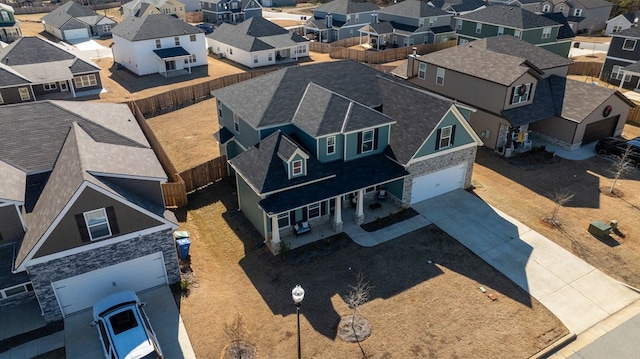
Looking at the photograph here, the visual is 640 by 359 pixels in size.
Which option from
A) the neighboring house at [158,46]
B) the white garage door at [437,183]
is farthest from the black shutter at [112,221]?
the neighboring house at [158,46]

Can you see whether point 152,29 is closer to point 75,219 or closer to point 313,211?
point 313,211

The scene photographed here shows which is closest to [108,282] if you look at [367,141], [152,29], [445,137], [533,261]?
[367,141]

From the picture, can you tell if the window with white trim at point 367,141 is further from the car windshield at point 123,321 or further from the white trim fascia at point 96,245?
the car windshield at point 123,321

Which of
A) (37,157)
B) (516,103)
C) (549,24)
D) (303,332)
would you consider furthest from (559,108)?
(37,157)

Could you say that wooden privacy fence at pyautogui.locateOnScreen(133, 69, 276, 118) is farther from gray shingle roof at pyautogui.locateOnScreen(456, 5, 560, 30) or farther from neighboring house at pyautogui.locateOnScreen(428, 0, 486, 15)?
neighboring house at pyautogui.locateOnScreen(428, 0, 486, 15)

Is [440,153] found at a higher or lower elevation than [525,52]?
lower

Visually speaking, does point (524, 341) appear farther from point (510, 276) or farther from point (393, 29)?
point (393, 29)
